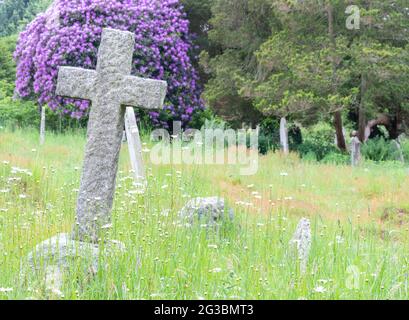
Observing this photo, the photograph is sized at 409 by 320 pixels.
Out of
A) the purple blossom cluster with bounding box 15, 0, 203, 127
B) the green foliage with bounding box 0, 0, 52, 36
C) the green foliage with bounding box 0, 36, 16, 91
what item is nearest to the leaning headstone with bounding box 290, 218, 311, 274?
the purple blossom cluster with bounding box 15, 0, 203, 127

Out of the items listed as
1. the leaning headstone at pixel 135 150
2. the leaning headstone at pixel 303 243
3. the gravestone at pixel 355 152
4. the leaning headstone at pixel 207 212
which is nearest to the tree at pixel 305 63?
the gravestone at pixel 355 152

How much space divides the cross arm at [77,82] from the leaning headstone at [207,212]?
153cm

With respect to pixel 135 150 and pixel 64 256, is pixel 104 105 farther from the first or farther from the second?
pixel 135 150

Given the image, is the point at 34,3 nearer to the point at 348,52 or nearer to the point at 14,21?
the point at 14,21

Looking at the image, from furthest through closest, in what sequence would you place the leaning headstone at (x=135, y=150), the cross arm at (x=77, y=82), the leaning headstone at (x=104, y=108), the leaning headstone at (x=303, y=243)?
the leaning headstone at (x=135, y=150), the cross arm at (x=77, y=82), the leaning headstone at (x=104, y=108), the leaning headstone at (x=303, y=243)

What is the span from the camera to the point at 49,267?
475cm

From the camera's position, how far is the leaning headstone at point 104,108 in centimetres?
582

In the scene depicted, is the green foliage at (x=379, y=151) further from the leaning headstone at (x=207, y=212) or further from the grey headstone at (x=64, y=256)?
the grey headstone at (x=64, y=256)

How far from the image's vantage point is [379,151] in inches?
726

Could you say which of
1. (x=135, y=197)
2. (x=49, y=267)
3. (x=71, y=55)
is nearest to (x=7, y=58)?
(x=71, y=55)

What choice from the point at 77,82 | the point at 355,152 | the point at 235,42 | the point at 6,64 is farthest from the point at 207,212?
the point at 6,64
